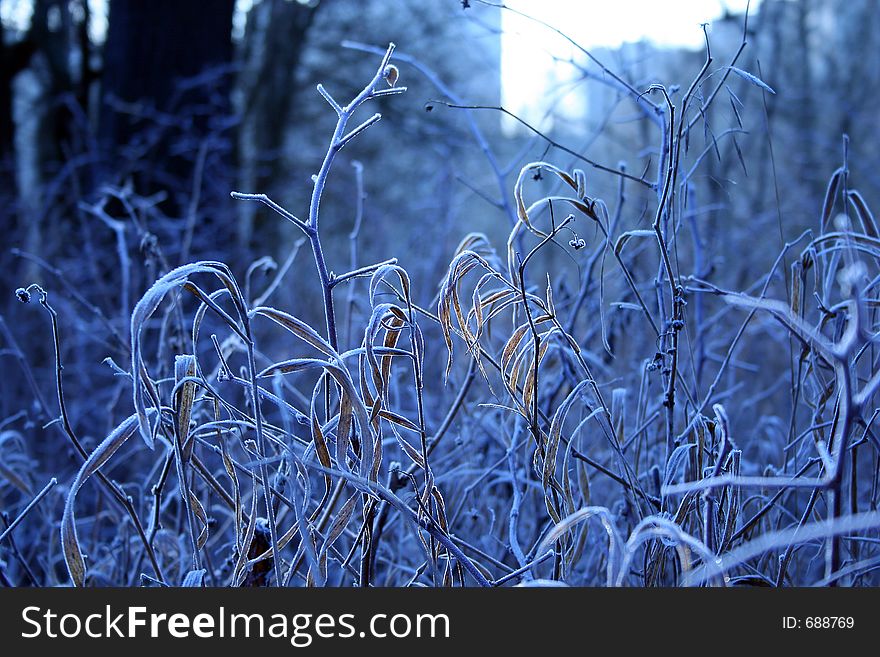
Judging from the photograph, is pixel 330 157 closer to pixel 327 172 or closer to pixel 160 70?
pixel 327 172

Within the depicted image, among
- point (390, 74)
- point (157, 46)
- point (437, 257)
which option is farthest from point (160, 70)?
point (390, 74)

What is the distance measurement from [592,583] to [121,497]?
2.30 ft

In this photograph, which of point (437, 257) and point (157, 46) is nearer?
point (437, 257)

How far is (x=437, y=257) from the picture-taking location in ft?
8.77

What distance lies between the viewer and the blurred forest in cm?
109

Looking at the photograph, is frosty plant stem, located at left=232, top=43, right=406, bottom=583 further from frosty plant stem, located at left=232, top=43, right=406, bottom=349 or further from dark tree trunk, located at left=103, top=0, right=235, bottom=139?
dark tree trunk, located at left=103, top=0, right=235, bottom=139

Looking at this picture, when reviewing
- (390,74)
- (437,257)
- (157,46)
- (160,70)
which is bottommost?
(390,74)

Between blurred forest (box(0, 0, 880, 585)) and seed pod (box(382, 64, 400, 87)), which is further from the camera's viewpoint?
blurred forest (box(0, 0, 880, 585))

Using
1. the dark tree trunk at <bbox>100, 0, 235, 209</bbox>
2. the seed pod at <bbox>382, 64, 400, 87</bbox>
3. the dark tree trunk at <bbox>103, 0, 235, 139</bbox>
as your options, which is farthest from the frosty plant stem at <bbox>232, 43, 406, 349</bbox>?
the dark tree trunk at <bbox>103, 0, 235, 139</bbox>

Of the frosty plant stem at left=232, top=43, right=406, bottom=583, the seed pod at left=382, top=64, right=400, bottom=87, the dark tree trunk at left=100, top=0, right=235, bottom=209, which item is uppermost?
the dark tree trunk at left=100, top=0, right=235, bottom=209

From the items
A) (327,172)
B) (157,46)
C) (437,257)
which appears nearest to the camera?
(327,172)

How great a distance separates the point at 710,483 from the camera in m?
0.70

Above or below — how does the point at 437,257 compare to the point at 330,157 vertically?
above

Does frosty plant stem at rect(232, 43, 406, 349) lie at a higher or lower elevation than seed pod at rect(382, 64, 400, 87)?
lower
